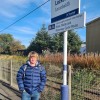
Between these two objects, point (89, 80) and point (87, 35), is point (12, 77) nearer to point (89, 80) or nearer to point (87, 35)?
point (89, 80)

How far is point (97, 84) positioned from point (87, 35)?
92.9 ft

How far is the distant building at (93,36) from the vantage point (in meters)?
32.0

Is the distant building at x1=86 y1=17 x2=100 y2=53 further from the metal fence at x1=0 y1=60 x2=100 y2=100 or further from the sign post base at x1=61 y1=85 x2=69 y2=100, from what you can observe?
the sign post base at x1=61 y1=85 x2=69 y2=100

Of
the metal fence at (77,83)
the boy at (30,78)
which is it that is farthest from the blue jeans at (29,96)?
the metal fence at (77,83)

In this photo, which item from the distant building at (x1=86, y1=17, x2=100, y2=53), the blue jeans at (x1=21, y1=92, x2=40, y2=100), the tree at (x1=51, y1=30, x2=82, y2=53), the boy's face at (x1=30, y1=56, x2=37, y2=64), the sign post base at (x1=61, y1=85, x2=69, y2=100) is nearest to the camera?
the boy's face at (x1=30, y1=56, x2=37, y2=64)

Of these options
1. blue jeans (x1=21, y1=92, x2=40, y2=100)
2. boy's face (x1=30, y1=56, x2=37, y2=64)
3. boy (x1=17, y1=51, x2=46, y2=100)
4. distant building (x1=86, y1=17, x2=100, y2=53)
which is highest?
distant building (x1=86, y1=17, x2=100, y2=53)

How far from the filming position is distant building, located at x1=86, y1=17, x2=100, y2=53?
105 feet

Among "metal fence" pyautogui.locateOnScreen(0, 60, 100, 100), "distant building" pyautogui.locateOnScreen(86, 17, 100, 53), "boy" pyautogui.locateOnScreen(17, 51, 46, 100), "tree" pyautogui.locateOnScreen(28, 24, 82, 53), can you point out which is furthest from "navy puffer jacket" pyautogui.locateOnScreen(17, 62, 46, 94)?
"tree" pyautogui.locateOnScreen(28, 24, 82, 53)

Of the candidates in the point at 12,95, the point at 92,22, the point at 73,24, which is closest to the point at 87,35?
the point at 92,22

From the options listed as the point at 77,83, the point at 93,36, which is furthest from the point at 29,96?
the point at 93,36

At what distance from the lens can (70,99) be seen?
8188 mm

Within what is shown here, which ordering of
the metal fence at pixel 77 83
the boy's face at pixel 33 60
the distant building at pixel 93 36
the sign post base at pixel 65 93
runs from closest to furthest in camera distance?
1. the boy's face at pixel 33 60
2. the sign post base at pixel 65 93
3. the metal fence at pixel 77 83
4. the distant building at pixel 93 36

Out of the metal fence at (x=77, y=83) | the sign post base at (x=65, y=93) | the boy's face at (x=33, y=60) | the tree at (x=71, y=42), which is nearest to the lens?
the boy's face at (x=33, y=60)

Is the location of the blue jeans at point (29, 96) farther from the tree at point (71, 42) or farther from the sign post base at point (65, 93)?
the tree at point (71, 42)
